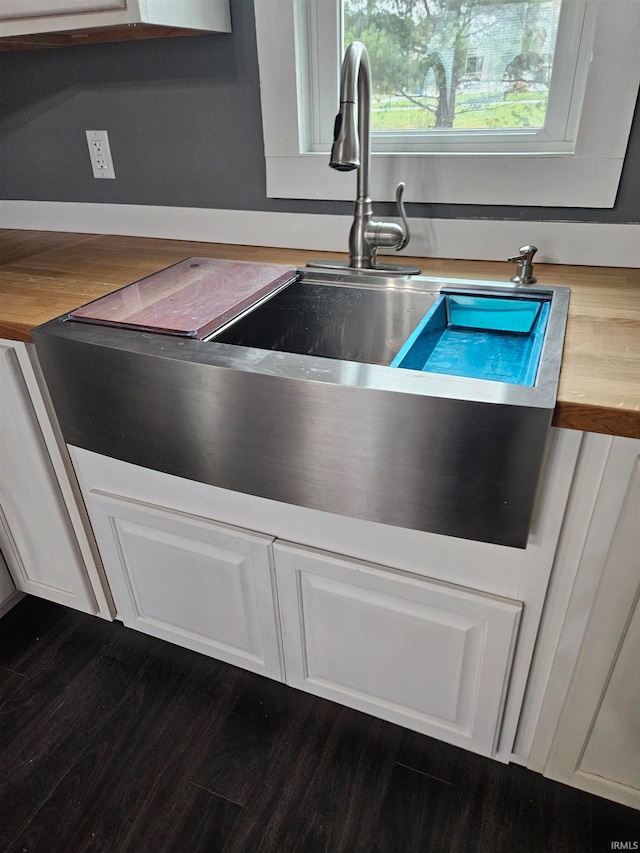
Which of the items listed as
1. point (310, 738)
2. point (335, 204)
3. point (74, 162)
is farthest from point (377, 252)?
point (310, 738)

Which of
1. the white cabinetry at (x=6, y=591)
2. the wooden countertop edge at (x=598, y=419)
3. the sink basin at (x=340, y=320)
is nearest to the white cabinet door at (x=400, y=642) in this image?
the wooden countertop edge at (x=598, y=419)

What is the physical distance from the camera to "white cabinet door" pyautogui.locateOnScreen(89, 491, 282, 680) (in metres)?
1.04

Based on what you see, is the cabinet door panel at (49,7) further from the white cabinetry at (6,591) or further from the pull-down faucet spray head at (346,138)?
the white cabinetry at (6,591)

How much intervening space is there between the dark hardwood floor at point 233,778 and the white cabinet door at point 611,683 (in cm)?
10

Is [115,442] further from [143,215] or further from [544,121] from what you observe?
[544,121]

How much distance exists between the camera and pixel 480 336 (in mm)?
1096

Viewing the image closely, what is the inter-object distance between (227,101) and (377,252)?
0.51 m

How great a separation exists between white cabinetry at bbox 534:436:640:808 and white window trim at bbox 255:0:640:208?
0.66m

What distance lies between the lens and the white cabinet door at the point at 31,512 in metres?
1.11

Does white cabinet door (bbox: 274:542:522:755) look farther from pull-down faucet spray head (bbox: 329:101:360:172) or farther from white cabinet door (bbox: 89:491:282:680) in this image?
pull-down faucet spray head (bbox: 329:101:360:172)

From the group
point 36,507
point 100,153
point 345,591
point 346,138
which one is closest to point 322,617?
point 345,591

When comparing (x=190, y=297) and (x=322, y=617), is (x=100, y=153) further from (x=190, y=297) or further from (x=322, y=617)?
(x=322, y=617)

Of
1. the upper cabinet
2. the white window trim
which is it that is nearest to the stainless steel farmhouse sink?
the white window trim

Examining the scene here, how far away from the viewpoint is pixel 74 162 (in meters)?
1.57
